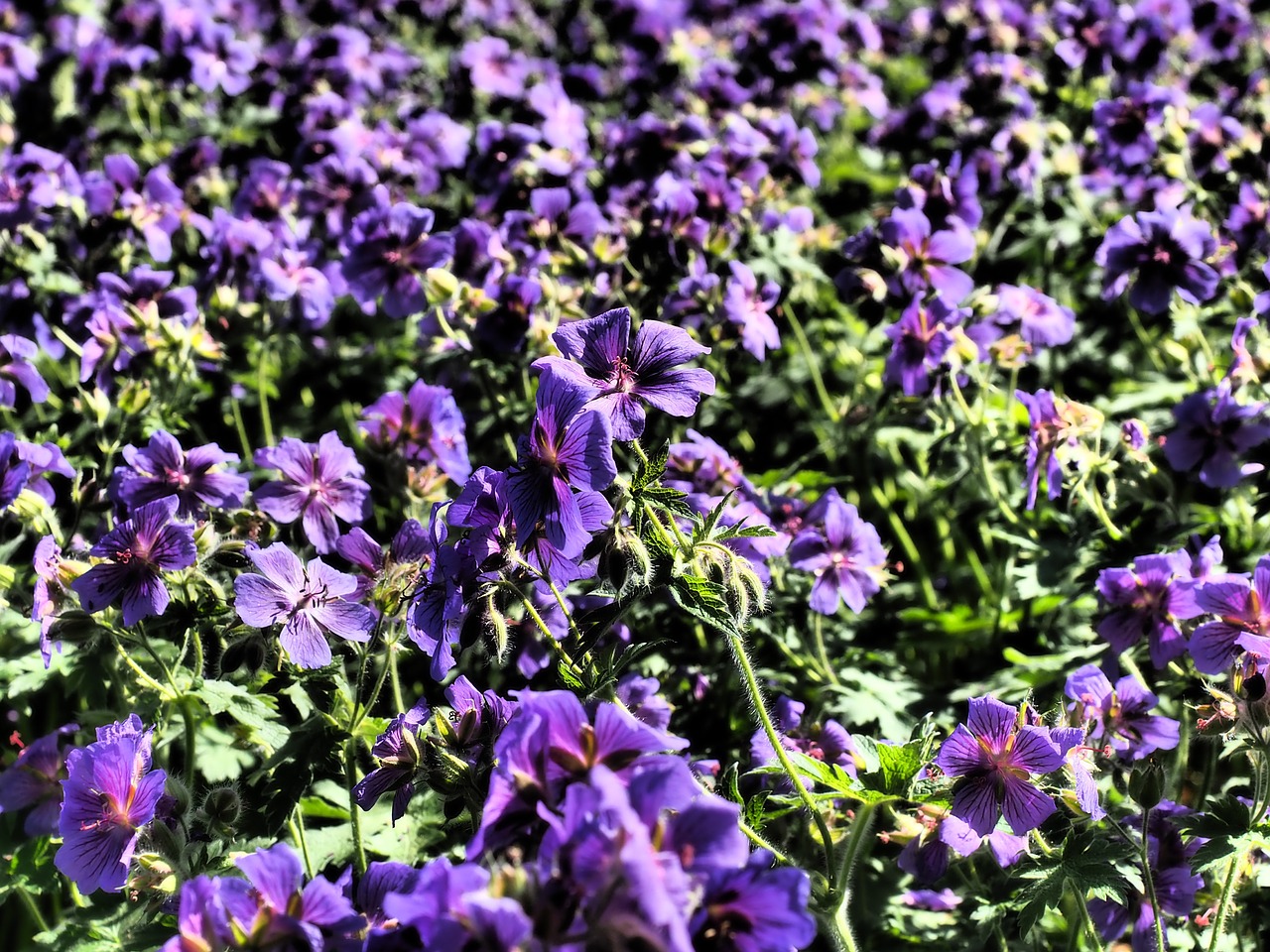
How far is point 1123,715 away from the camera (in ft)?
7.67

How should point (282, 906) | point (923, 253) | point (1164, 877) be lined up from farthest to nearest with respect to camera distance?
point (923, 253) → point (1164, 877) → point (282, 906)

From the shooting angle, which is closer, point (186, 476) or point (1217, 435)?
point (186, 476)

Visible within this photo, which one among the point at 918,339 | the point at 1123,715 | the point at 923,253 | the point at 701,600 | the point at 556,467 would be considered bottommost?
the point at 1123,715

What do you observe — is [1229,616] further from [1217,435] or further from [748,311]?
[748,311]

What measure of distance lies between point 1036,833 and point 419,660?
1715mm

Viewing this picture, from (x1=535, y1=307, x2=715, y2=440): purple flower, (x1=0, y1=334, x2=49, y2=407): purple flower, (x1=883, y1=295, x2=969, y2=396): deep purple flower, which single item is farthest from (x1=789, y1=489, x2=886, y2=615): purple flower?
(x1=0, y1=334, x2=49, y2=407): purple flower

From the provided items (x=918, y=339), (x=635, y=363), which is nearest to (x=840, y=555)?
(x=918, y=339)

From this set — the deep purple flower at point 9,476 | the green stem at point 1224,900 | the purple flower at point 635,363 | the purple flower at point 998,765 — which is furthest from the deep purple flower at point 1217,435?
the deep purple flower at point 9,476

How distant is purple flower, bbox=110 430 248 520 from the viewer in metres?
2.49

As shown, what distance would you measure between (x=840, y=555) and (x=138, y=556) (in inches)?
59.7

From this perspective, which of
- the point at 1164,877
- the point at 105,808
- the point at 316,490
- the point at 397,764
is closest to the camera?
the point at 397,764

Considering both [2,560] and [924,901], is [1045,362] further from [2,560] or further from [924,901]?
[2,560]

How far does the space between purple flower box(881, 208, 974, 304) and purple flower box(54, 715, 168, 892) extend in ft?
7.24

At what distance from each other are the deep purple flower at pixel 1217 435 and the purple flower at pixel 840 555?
0.86 meters
